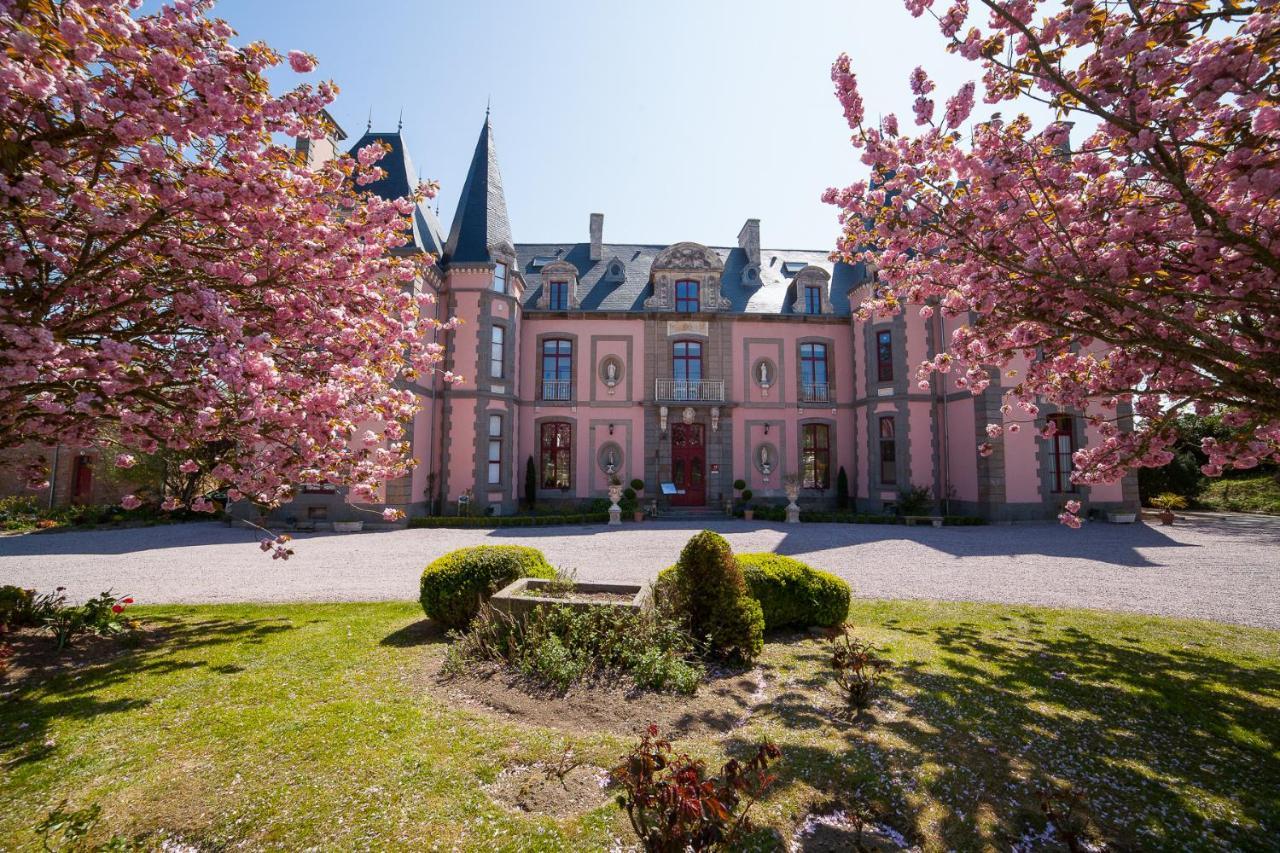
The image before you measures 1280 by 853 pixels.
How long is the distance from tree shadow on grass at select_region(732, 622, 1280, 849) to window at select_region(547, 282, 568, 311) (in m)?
18.2

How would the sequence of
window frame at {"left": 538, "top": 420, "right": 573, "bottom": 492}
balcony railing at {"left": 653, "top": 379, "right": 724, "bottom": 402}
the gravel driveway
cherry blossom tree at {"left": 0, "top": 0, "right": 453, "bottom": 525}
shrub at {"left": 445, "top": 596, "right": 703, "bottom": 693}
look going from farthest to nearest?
1. balcony railing at {"left": 653, "top": 379, "right": 724, "bottom": 402}
2. window frame at {"left": 538, "top": 420, "right": 573, "bottom": 492}
3. the gravel driveway
4. shrub at {"left": 445, "top": 596, "right": 703, "bottom": 693}
5. cherry blossom tree at {"left": 0, "top": 0, "right": 453, "bottom": 525}

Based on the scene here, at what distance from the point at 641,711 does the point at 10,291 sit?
16.2 ft

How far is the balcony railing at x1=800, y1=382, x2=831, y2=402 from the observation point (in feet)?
68.8

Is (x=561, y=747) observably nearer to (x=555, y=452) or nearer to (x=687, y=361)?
(x=555, y=452)

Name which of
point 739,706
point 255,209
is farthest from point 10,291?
point 739,706

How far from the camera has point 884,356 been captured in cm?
1941

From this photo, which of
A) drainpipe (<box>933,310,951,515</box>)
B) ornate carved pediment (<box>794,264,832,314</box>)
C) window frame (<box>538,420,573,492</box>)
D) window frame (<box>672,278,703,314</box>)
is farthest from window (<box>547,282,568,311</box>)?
drainpipe (<box>933,310,951,515</box>)

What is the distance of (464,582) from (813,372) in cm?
1840

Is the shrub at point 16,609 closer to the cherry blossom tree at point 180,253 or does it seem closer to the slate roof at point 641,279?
the cherry blossom tree at point 180,253

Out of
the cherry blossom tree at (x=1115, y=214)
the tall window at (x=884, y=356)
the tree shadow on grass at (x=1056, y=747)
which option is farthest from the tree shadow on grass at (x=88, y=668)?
the tall window at (x=884, y=356)

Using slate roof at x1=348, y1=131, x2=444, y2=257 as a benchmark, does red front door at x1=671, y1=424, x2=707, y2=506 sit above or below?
below

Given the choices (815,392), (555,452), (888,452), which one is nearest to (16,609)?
(555,452)

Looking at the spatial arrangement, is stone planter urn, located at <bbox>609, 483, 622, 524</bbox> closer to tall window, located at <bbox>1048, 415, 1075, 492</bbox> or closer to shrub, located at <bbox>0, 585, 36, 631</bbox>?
shrub, located at <bbox>0, 585, 36, 631</bbox>

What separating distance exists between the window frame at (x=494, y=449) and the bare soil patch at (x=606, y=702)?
1396 centimetres
